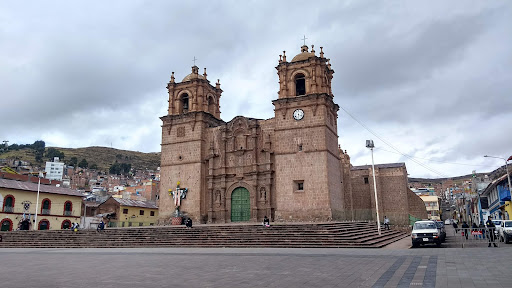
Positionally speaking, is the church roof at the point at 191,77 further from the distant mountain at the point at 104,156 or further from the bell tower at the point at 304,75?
the distant mountain at the point at 104,156

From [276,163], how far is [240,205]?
485cm

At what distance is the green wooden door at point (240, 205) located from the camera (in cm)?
3235

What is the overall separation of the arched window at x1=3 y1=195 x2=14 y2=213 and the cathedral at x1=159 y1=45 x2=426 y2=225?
17.3m

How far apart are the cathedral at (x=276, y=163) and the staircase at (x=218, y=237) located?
601cm

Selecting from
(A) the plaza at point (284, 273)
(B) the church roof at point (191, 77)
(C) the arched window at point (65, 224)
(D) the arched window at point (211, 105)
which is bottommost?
(A) the plaza at point (284, 273)

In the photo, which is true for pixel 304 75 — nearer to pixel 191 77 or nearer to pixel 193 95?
pixel 193 95

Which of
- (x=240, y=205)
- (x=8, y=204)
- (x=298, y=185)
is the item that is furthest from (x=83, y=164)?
(x=298, y=185)

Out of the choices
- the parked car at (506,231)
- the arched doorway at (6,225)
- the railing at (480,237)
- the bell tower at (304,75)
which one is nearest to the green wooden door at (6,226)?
the arched doorway at (6,225)

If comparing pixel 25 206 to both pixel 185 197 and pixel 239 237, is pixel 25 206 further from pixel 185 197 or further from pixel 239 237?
pixel 239 237

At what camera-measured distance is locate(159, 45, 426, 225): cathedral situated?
100ft

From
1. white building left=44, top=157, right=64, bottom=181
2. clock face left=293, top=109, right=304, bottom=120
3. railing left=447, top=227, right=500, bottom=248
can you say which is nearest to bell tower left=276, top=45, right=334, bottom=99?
clock face left=293, top=109, right=304, bottom=120

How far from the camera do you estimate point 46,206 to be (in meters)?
42.9

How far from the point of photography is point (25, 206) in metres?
40.8

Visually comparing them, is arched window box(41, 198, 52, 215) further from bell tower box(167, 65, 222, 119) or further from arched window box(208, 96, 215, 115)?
arched window box(208, 96, 215, 115)
